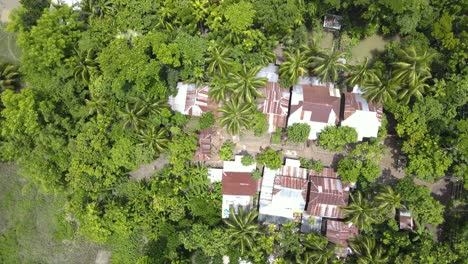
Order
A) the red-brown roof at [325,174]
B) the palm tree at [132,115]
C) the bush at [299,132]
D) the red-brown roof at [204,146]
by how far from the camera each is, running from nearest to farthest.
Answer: the palm tree at [132,115]
the bush at [299,132]
the red-brown roof at [204,146]
the red-brown roof at [325,174]

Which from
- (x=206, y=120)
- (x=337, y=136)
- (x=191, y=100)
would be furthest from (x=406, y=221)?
(x=191, y=100)

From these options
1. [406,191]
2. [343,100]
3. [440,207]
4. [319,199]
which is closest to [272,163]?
[319,199]

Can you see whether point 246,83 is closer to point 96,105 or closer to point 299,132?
point 299,132

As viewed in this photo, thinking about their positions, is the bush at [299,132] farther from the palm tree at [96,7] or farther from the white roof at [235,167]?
the palm tree at [96,7]

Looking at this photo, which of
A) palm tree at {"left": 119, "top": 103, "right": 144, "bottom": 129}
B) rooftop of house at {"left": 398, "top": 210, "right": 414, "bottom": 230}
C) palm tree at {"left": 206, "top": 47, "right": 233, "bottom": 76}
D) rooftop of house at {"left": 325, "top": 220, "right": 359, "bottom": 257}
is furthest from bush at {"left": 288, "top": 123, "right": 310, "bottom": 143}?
palm tree at {"left": 119, "top": 103, "right": 144, "bottom": 129}

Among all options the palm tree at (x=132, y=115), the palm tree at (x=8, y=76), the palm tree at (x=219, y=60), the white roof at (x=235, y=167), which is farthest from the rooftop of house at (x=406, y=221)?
the palm tree at (x=8, y=76)

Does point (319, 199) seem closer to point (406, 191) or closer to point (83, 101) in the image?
point (406, 191)
